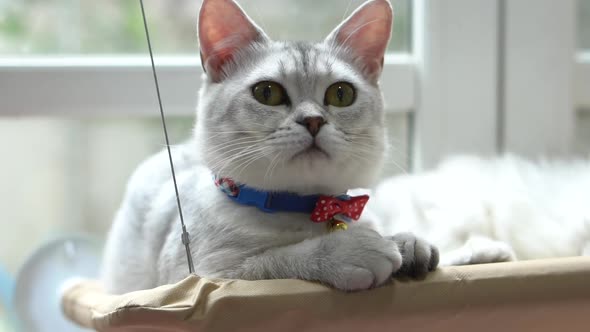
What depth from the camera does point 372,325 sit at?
0.82m

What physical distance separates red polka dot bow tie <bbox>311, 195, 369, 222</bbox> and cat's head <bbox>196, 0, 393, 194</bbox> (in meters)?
0.03

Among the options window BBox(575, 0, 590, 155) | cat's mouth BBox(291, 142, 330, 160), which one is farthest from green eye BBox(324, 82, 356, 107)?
window BBox(575, 0, 590, 155)

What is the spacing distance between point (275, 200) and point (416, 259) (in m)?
0.26

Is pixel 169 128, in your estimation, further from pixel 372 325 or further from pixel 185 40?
pixel 372 325

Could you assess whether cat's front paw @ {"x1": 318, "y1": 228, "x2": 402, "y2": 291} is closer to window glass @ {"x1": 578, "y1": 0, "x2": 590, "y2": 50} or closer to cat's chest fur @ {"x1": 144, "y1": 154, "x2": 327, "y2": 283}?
cat's chest fur @ {"x1": 144, "y1": 154, "x2": 327, "y2": 283}

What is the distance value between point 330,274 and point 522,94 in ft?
3.84

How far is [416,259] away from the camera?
2.86 ft

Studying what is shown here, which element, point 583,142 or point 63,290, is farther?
point 583,142

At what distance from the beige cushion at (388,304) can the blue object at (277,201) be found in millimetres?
220

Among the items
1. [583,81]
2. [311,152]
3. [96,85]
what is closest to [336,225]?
[311,152]

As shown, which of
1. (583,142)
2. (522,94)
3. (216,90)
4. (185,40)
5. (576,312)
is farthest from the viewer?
(583,142)

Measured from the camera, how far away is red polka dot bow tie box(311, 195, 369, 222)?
1.02m

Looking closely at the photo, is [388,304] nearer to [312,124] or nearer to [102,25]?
[312,124]

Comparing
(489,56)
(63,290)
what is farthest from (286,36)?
(63,290)
